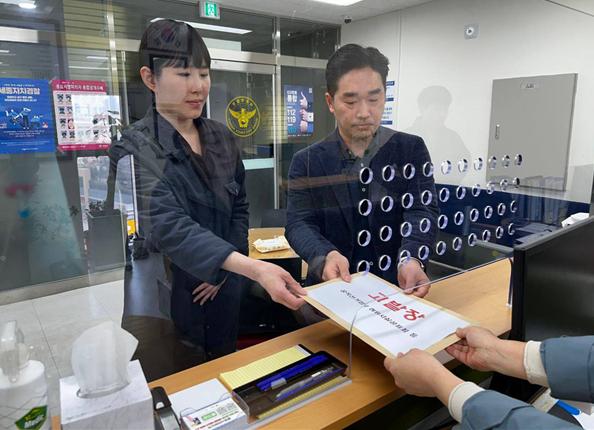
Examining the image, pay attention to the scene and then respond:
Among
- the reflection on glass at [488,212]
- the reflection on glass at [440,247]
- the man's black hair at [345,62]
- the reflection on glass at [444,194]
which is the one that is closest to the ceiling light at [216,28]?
the man's black hair at [345,62]

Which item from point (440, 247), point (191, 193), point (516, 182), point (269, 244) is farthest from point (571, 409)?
point (191, 193)

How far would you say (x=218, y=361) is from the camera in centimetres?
103

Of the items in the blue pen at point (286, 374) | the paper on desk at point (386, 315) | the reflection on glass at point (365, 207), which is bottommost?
the blue pen at point (286, 374)

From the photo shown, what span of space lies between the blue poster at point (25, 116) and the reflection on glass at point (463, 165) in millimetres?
1433

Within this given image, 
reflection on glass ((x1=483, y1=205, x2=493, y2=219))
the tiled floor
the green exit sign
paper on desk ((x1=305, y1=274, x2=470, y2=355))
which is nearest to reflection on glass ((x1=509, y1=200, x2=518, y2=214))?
reflection on glass ((x1=483, y1=205, x2=493, y2=219))

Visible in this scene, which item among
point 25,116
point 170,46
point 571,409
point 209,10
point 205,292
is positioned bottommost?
point 571,409

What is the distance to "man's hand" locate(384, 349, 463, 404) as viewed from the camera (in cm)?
82

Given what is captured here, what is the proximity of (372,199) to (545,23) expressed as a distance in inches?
47.1

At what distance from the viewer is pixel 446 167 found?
5.32 ft

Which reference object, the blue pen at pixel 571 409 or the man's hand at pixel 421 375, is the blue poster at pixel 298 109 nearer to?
the man's hand at pixel 421 375

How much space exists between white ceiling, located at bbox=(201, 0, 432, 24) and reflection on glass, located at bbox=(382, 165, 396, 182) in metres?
0.50

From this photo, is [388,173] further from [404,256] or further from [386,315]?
[386,315]

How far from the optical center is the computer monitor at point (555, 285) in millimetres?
950

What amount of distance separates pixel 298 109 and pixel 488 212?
1.06 metres
